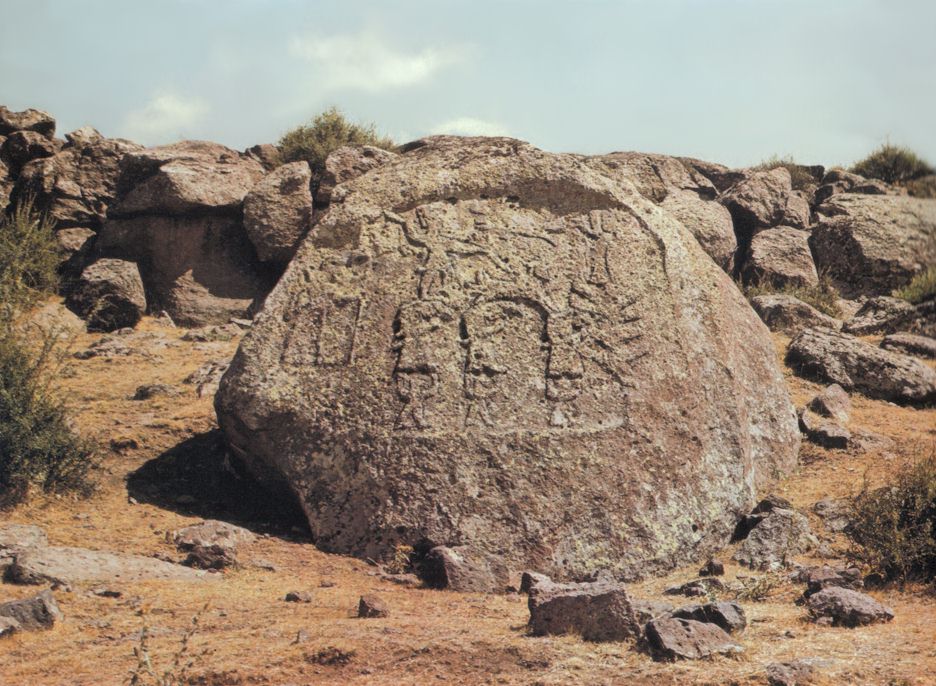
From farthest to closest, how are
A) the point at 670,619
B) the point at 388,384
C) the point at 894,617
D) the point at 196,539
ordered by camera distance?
the point at 388,384 → the point at 196,539 → the point at 894,617 → the point at 670,619

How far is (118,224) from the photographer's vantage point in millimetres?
12305

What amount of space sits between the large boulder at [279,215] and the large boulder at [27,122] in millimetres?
3348

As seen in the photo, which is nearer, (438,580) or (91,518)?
(438,580)

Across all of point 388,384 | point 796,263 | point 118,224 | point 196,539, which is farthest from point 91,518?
point 796,263

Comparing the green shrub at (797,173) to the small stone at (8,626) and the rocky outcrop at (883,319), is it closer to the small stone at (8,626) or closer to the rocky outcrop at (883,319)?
the rocky outcrop at (883,319)

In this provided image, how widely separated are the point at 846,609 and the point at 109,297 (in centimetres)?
885

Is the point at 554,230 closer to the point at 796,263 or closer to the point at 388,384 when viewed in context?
the point at 388,384

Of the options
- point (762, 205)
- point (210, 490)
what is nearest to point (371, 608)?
point (210, 490)

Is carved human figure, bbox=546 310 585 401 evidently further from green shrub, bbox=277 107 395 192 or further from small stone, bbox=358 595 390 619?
green shrub, bbox=277 107 395 192

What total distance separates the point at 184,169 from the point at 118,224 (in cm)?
100

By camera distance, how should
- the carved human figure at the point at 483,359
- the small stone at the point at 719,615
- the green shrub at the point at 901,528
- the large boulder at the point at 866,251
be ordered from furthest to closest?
the large boulder at the point at 866,251, the carved human figure at the point at 483,359, the green shrub at the point at 901,528, the small stone at the point at 719,615

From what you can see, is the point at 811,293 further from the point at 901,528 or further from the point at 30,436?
the point at 30,436

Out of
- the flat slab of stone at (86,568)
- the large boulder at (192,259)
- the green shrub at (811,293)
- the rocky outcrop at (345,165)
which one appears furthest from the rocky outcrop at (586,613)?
the green shrub at (811,293)

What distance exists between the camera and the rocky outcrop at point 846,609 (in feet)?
14.9
